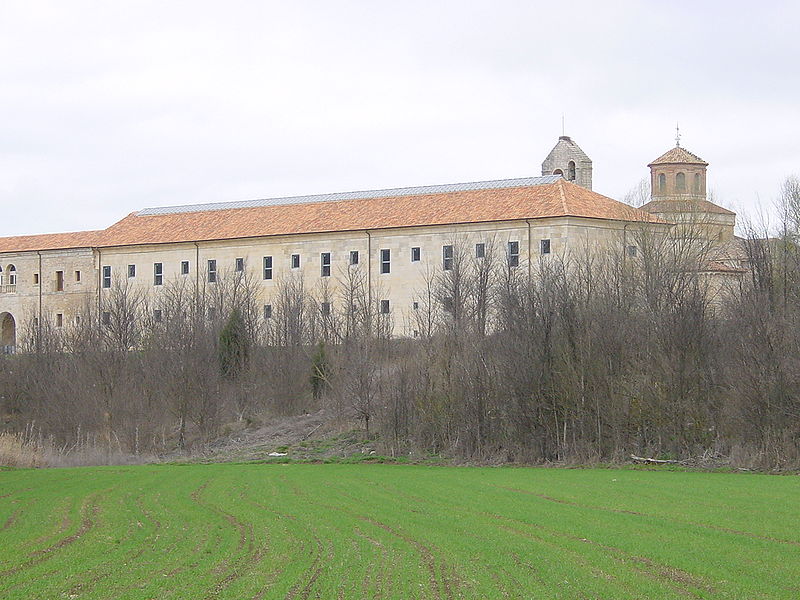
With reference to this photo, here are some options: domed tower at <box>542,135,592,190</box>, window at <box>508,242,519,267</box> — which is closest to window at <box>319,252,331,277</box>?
window at <box>508,242,519,267</box>

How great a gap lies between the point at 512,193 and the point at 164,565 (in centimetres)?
5112

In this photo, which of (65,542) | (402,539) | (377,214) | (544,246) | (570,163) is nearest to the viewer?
(65,542)

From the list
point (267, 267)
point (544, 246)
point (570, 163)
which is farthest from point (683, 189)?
point (267, 267)

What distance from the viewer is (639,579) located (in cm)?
1265

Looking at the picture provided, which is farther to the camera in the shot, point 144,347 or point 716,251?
point 716,251

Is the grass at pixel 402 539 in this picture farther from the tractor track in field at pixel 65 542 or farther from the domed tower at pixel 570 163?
the domed tower at pixel 570 163

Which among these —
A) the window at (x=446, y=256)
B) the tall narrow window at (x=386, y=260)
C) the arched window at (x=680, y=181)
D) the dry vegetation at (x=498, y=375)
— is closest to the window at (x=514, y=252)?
the window at (x=446, y=256)

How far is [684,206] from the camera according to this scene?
65.8 metres

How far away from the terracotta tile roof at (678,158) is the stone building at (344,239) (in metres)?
0.11

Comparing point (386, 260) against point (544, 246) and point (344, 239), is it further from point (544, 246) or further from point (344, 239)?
point (544, 246)

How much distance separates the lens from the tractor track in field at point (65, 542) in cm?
1358

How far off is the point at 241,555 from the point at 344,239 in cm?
5022

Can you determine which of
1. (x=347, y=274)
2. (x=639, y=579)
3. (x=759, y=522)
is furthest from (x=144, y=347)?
(x=639, y=579)

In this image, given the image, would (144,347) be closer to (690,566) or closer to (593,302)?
(593,302)
